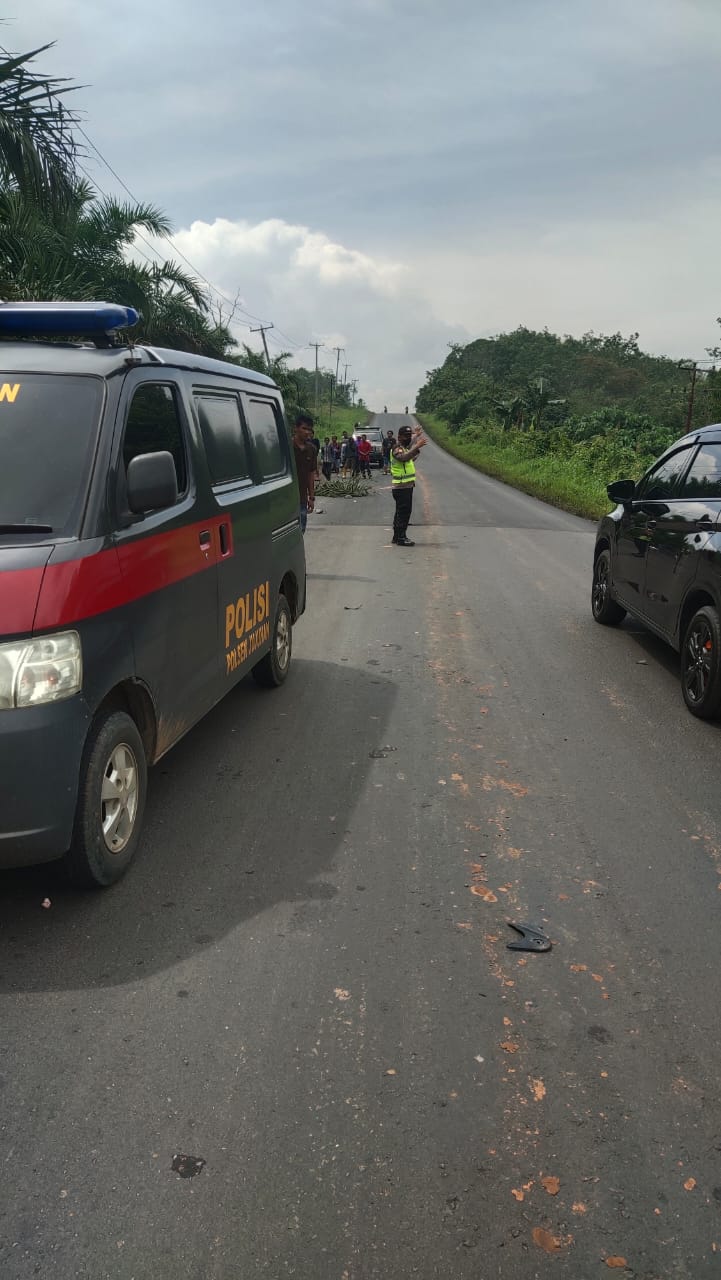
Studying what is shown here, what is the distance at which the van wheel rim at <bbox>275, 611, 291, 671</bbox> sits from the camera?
648 centimetres

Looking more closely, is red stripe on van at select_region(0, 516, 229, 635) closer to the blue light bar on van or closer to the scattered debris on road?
the blue light bar on van

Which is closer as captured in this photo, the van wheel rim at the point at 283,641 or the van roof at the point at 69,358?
the van roof at the point at 69,358

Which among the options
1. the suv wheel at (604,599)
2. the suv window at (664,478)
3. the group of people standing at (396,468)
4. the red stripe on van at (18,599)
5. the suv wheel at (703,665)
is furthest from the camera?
the group of people standing at (396,468)

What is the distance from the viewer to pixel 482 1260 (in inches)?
82.0

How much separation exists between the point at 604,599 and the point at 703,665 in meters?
2.71

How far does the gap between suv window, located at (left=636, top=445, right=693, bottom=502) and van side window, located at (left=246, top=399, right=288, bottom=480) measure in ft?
9.83

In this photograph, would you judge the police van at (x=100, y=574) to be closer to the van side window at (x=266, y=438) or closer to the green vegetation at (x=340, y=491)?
the van side window at (x=266, y=438)

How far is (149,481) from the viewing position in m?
3.65

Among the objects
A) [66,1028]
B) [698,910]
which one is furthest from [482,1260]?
[698,910]

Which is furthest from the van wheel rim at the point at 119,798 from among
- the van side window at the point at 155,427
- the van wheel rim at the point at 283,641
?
the van wheel rim at the point at 283,641

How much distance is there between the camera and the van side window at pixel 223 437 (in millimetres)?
4895

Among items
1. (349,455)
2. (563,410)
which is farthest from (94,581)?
(563,410)

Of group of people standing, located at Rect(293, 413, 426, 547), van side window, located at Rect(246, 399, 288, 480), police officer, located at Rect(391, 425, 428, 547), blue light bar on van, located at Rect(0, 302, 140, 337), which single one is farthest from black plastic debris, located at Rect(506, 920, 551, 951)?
police officer, located at Rect(391, 425, 428, 547)

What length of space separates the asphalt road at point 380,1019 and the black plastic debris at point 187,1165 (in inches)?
0.6
